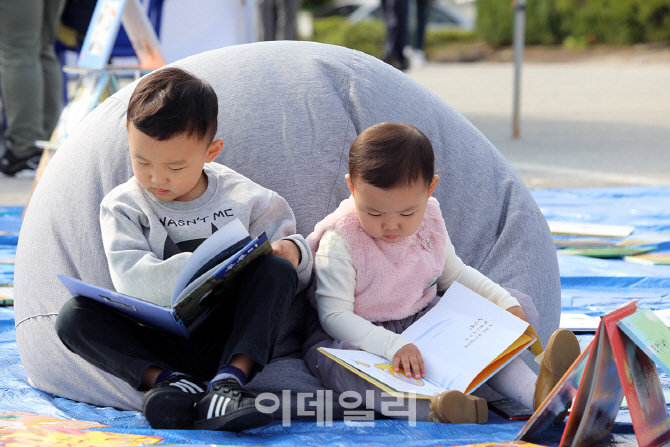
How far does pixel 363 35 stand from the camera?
1811 cm

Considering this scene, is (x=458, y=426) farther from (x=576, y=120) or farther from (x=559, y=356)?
(x=576, y=120)

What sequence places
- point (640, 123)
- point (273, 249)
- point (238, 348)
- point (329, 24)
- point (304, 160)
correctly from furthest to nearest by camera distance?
point (329, 24), point (640, 123), point (304, 160), point (273, 249), point (238, 348)

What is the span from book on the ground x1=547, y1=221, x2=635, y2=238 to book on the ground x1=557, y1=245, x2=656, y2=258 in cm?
21

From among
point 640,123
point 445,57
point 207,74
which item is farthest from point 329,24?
point 207,74

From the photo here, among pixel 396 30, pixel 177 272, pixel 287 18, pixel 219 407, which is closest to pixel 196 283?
pixel 177 272

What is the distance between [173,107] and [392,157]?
1.74ft

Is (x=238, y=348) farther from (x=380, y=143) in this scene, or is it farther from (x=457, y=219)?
(x=457, y=219)

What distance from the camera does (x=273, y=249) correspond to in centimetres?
196

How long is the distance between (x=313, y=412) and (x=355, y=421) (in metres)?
0.10

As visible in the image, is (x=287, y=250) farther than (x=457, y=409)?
Yes

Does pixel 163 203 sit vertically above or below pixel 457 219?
above

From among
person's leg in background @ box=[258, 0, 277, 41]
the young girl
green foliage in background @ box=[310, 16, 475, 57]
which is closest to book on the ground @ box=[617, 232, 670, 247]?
the young girl

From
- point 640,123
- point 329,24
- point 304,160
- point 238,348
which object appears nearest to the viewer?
point 238,348

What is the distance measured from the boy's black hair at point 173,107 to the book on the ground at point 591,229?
95.0 inches
